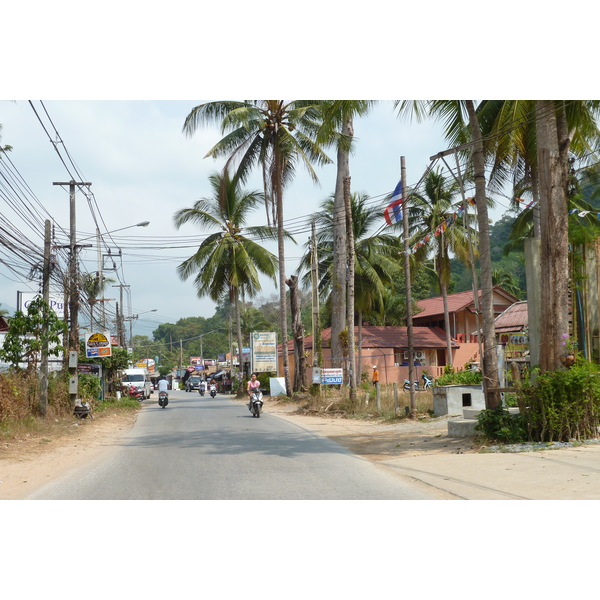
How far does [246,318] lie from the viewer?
73375 millimetres

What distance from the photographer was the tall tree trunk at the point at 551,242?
1198cm

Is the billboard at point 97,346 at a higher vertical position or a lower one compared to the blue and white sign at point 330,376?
higher

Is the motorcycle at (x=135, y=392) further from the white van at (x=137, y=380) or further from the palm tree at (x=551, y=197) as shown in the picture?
the palm tree at (x=551, y=197)

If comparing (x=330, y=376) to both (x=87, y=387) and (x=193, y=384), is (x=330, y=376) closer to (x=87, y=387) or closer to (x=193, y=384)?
(x=87, y=387)

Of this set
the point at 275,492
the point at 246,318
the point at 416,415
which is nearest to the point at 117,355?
the point at 416,415

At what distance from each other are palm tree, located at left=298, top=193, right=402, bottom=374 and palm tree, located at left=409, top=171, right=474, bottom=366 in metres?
1.71

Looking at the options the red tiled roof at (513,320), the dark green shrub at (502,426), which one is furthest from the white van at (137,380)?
the dark green shrub at (502,426)

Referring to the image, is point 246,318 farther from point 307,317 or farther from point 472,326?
point 472,326

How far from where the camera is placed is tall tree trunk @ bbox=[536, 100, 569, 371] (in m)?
12.0

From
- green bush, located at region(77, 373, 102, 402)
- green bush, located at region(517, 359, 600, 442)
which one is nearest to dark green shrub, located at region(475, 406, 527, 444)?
green bush, located at region(517, 359, 600, 442)

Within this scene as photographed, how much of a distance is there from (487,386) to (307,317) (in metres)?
63.0

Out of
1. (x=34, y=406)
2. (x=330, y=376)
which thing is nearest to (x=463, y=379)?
(x=330, y=376)

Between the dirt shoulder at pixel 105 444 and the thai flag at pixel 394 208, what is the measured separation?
5794 millimetres

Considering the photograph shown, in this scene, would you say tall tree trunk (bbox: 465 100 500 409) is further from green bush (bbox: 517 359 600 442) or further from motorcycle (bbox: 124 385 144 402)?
motorcycle (bbox: 124 385 144 402)
